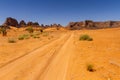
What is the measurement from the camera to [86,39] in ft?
110

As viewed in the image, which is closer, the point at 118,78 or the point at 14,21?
the point at 118,78

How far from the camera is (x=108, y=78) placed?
9.45m

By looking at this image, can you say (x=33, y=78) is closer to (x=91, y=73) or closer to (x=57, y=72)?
(x=57, y=72)

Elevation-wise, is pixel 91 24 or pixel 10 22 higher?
pixel 10 22

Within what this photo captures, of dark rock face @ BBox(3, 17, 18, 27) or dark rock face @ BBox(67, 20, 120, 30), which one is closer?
dark rock face @ BBox(3, 17, 18, 27)

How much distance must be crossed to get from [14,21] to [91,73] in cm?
15784

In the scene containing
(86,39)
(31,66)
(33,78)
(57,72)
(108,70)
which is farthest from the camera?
(86,39)

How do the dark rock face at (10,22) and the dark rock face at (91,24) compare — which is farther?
the dark rock face at (91,24)

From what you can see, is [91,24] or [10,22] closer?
[10,22]

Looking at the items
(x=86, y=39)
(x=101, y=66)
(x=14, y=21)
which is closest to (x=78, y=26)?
(x=14, y=21)

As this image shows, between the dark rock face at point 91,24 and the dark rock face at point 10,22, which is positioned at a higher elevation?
the dark rock face at point 10,22

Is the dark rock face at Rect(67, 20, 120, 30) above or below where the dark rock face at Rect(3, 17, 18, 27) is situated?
below

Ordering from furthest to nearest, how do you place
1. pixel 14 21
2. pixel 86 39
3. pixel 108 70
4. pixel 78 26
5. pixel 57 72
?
pixel 78 26 < pixel 14 21 < pixel 86 39 < pixel 108 70 < pixel 57 72

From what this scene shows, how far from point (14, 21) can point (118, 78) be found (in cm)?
15926
